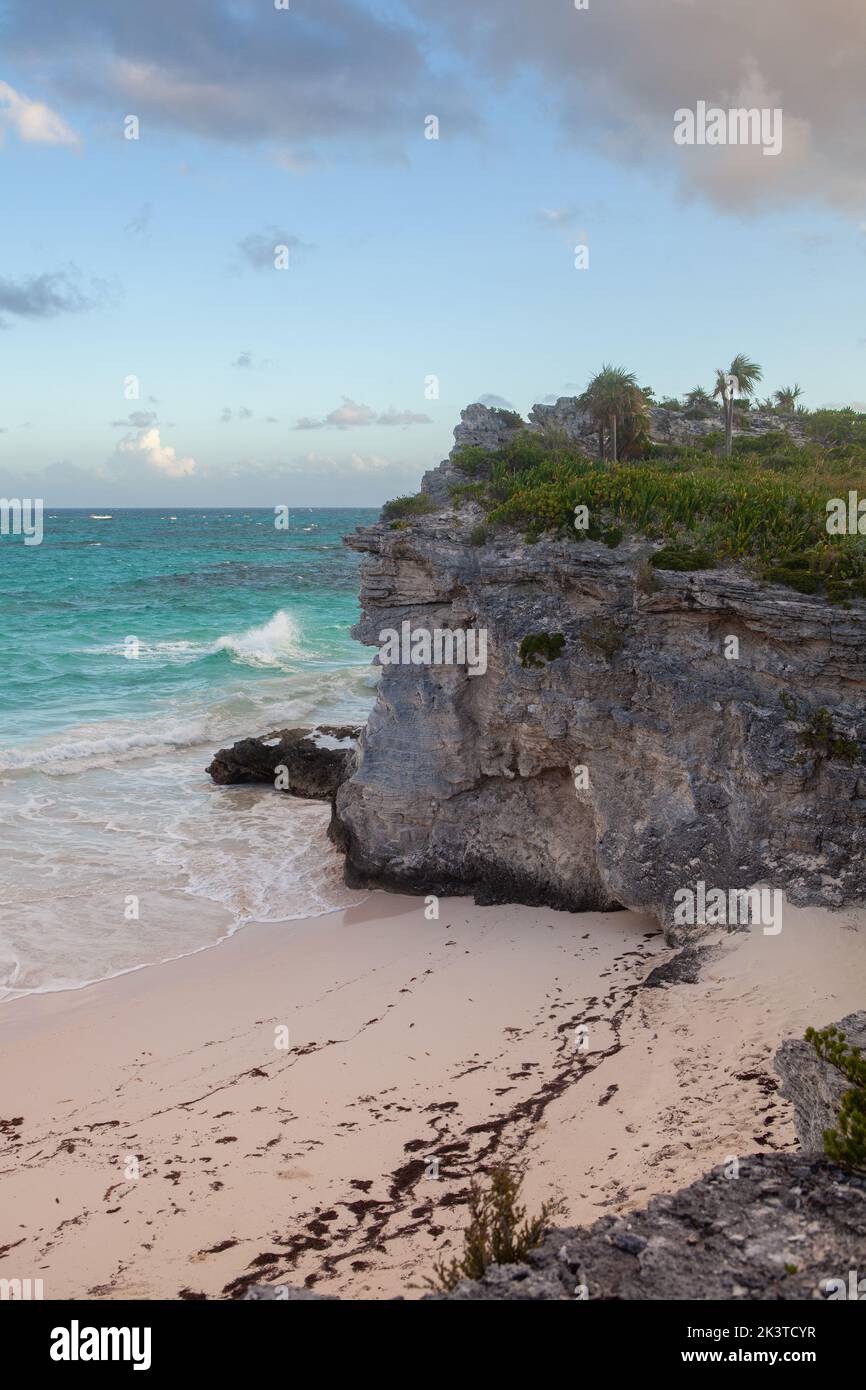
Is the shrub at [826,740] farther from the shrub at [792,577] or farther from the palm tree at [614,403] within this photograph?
the palm tree at [614,403]

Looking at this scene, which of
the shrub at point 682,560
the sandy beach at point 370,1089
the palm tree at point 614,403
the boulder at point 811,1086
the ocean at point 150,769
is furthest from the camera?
the palm tree at point 614,403

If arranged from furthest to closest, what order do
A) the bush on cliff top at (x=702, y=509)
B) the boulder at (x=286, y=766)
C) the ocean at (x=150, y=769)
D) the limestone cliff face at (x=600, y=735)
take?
the boulder at (x=286, y=766), the ocean at (x=150, y=769), the bush on cliff top at (x=702, y=509), the limestone cliff face at (x=600, y=735)

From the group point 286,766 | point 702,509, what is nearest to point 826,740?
point 702,509

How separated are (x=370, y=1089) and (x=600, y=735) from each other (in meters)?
6.56

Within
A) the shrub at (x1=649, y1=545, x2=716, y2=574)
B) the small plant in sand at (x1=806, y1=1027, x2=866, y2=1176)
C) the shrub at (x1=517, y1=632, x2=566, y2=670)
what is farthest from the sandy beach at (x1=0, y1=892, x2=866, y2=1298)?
the shrub at (x1=649, y1=545, x2=716, y2=574)

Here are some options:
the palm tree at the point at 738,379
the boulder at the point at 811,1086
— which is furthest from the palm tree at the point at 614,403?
the boulder at the point at 811,1086

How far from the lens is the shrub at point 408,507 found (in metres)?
18.1

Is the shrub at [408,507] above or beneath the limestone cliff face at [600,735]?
above

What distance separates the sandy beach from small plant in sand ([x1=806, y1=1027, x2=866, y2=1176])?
1.81 metres

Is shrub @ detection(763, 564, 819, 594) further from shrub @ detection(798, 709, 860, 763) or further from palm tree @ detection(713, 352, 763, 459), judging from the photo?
palm tree @ detection(713, 352, 763, 459)

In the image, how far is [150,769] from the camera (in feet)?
78.0

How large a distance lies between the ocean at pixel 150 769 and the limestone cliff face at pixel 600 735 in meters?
2.66

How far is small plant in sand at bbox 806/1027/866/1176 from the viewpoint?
6172mm
